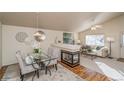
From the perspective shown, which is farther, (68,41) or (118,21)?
(68,41)

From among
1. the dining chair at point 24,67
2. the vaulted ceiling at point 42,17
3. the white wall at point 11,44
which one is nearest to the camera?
the dining chair at point 24,67

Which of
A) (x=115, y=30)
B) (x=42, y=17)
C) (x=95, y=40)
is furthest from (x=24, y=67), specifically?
(x=95, y=40)

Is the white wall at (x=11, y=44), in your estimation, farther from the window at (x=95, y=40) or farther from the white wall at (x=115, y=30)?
the white wall at (x=115, y=30)

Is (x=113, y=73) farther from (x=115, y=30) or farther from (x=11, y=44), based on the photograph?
(x=115, y=30)

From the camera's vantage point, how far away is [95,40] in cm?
688

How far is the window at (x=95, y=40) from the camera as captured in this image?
6.46m

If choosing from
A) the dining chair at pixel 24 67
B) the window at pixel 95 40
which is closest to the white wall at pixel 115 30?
the window at pixel 95 40

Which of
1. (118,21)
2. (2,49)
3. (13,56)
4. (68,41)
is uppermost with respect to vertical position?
(118,21)
